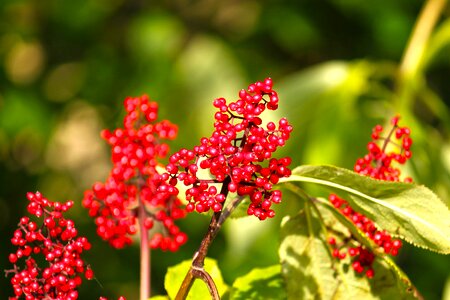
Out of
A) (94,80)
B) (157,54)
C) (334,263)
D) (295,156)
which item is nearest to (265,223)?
(295,156)

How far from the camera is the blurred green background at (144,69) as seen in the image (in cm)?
280

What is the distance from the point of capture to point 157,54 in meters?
3.08

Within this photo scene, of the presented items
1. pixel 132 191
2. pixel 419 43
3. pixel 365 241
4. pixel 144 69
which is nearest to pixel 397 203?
pixel 365 241

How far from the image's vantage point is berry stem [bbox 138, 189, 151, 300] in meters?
0.81

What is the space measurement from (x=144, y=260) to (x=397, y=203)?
0.92 ft

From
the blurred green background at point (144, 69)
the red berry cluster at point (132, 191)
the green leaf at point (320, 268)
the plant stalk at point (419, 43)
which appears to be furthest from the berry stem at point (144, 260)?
the blurred green background at point (144, 69)

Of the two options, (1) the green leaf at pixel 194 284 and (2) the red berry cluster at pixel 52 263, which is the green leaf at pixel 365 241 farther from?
(2) the red berry cluster at pixel 52 263

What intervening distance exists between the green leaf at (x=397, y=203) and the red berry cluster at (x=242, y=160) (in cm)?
7

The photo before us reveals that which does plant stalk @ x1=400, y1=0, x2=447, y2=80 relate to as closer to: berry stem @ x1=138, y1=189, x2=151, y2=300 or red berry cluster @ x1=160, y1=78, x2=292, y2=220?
berry stem @ x1=138, y1=189, x2=151, y2=300

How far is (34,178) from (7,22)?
0.72 m

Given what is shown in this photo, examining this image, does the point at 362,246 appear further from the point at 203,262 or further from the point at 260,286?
the point at 203,262

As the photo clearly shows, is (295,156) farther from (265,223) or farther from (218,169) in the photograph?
(218,169)

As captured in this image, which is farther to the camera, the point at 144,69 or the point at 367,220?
the point at 144,69

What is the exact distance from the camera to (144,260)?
0.84 metres
